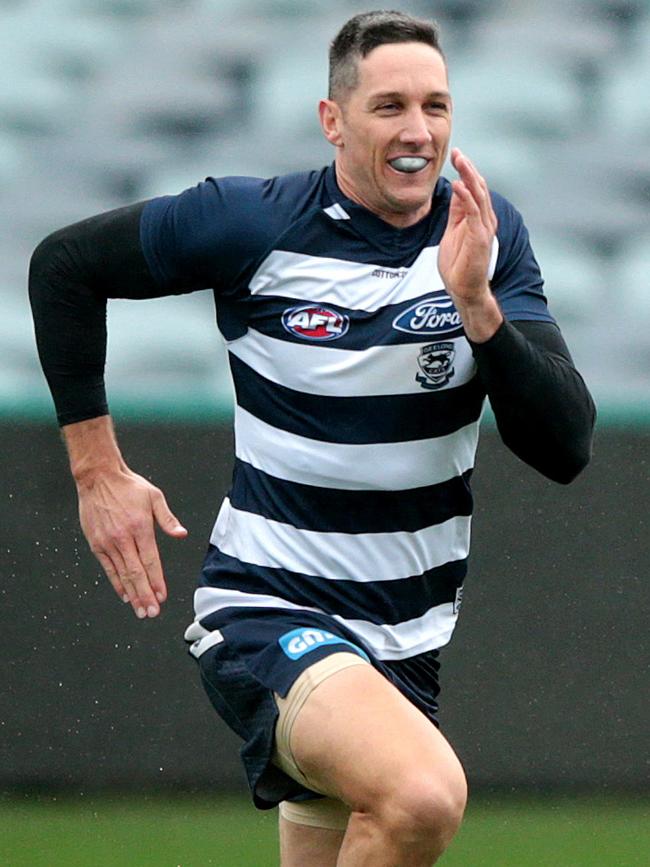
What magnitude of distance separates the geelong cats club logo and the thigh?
58 cm

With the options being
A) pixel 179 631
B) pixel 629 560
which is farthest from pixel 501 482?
pixel 179 631

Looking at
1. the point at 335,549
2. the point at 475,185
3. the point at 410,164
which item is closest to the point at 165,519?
the point at 335,549

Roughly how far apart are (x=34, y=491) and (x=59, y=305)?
5.60ft

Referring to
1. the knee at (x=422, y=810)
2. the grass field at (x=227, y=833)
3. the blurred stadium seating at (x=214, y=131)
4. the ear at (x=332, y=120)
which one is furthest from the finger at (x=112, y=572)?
the blurred stadium seating at (x=214, y=131)

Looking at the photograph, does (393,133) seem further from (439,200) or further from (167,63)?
(167,63)

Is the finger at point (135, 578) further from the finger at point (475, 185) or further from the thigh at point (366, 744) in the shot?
the finger at point (475, 185)

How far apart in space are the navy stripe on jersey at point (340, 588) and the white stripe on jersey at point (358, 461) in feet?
0.61

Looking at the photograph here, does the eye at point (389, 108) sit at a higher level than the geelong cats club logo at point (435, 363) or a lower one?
higher

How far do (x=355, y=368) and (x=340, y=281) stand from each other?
17 cm

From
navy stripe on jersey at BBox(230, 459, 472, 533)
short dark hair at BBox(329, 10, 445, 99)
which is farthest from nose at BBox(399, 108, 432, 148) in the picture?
navy stripe on jersey at BBox(230, 459, 472, 533)

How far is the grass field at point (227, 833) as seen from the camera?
182 inches

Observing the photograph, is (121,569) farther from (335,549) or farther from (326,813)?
(326,813)

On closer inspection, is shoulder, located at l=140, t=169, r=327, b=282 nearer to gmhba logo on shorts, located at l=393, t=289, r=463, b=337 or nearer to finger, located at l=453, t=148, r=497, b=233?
gmhba logo on shorts, located at l=393, t=289, r=463, b=337

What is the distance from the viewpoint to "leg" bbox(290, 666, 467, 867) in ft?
9.11
